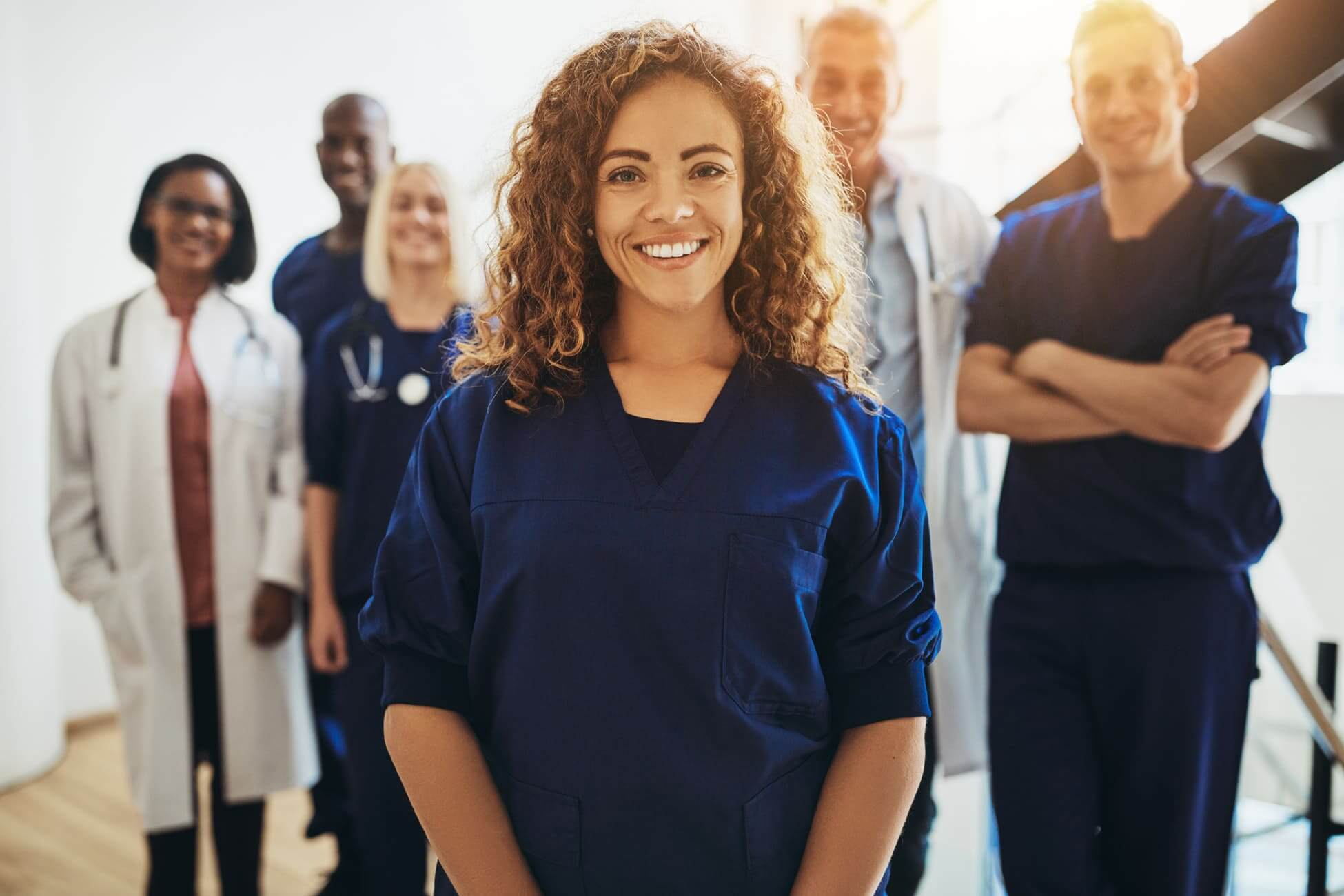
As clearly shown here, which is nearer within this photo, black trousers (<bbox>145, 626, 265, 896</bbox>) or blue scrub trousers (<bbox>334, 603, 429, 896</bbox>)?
blue scrub trousers (<bbox>334, 603, 429, 896</bbox>)

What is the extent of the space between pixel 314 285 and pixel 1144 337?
5.84 ft

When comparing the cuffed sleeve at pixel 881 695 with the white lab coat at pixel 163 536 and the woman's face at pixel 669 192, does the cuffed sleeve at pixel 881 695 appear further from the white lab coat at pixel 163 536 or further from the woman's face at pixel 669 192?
the white lab coat at pixel 163 536

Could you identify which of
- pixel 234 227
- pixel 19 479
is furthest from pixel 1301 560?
pixel 19 479

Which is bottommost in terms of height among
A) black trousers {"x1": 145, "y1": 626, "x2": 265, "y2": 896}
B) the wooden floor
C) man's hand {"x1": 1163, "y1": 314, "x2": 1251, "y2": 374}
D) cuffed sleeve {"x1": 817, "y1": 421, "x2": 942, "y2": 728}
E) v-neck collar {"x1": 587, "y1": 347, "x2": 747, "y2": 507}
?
the wooden floor

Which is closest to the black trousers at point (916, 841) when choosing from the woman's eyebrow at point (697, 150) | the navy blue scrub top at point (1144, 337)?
the navy blue scrub top at point (1144, 337)

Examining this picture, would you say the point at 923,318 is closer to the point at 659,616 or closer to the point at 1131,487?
the point at 1131,487

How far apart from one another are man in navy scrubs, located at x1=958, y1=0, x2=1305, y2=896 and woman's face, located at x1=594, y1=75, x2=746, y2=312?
829mm

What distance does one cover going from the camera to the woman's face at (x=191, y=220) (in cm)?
218

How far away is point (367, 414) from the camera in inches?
80.1

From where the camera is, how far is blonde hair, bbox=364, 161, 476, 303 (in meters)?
2.12

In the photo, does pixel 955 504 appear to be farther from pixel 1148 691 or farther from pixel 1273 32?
pixel 1273 32

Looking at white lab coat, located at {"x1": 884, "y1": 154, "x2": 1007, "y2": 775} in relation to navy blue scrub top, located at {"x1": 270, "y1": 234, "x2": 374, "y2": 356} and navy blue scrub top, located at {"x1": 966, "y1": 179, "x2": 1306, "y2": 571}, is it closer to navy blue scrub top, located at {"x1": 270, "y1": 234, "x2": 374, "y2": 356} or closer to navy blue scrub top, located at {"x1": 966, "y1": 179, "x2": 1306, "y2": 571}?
navy blue scrub top, located at {"x1": 966, "y1": 179, "x2": 1306, "y2": 571}

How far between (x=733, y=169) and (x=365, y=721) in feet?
4.60

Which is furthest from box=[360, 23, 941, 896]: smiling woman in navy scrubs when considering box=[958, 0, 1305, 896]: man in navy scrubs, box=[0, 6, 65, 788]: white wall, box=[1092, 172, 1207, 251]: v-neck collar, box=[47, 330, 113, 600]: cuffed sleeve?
box=[0, 6, 65, 788]: white wall
